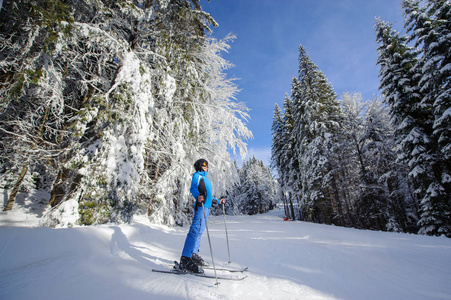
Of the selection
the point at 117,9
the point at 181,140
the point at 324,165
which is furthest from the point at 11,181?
the point at 324,165

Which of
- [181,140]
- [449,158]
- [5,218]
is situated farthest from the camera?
[449,158]

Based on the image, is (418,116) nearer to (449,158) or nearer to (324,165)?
(449,158)

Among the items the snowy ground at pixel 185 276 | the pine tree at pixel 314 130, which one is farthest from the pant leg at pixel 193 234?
the pine tree at pixel 314 130

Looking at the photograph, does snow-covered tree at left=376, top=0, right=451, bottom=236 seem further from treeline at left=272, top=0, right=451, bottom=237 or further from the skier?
the skier

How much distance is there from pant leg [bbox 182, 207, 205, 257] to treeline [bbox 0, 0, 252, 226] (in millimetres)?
3483

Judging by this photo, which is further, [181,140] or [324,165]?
[324,165]

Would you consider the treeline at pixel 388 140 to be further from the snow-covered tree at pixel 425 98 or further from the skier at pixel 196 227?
the skier at pixel 196 227

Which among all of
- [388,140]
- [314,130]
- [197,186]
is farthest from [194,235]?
[388,140]

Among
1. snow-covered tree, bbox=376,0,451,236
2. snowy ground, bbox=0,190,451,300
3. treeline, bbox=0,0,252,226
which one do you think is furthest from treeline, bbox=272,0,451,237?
treeline, bbox=0,0,252,226

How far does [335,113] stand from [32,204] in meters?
22.4

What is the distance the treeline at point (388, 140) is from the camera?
9.91 meters

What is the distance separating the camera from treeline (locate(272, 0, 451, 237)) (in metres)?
9.91

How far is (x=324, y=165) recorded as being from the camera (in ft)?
52.5

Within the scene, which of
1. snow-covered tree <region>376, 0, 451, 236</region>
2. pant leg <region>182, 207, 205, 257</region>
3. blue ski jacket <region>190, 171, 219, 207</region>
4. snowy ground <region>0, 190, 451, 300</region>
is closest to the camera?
snowy ground <region>0, 190, 451, 300</region>
